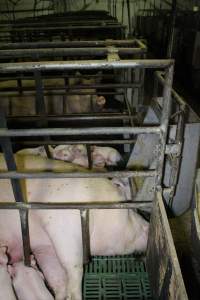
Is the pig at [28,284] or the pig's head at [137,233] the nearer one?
the pig at [28,284]

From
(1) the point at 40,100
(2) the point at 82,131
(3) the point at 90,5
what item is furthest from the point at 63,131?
(3) the point at 90,5

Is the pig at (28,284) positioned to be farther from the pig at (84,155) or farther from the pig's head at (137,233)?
the pig at (84,155)

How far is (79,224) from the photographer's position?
2.19 meters

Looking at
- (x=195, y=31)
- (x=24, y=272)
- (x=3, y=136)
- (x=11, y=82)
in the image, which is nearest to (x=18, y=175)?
(x=3, y=136)

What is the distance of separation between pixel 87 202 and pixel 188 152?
90 centimetres

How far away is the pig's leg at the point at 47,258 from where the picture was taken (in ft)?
7.22

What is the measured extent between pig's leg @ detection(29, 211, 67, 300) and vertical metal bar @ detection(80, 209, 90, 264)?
18 centimetres

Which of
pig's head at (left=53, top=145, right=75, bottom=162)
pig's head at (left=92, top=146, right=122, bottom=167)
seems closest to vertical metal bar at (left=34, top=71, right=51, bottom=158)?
pig's head at (left=53, top=145, right=75, bottom=162)

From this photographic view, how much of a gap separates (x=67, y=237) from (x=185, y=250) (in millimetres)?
1014

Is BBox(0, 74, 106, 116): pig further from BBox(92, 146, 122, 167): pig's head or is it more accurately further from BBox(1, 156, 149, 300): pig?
BBox(1, 156, 149, 300): pig

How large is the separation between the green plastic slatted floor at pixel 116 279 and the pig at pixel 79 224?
0.09 meters

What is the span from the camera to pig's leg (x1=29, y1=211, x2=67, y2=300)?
7.22 ft

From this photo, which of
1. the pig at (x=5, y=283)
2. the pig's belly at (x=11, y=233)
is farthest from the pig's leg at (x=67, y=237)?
the pig at (x=5, y=283)

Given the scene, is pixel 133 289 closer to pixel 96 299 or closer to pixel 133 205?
pixel 96 299
